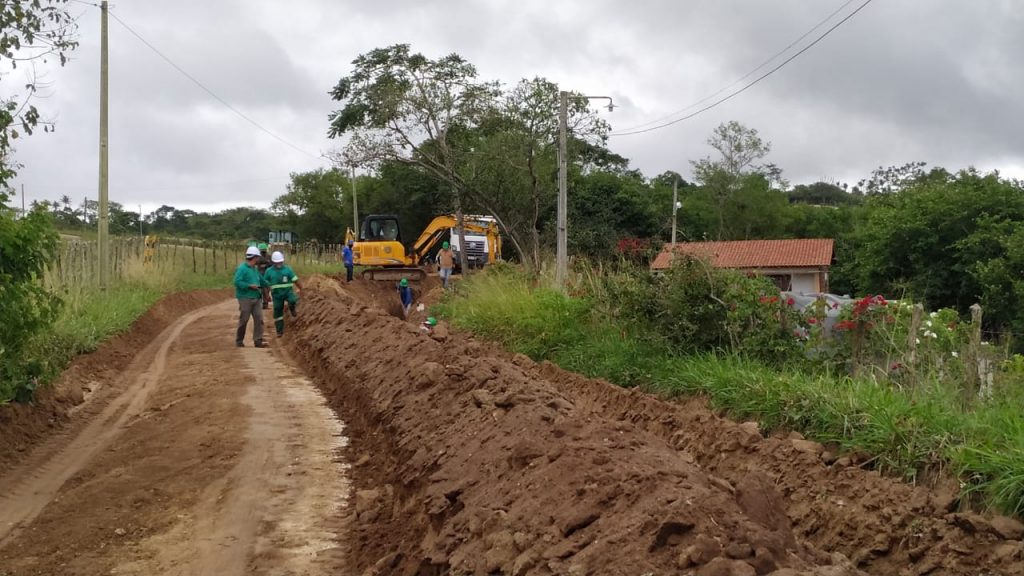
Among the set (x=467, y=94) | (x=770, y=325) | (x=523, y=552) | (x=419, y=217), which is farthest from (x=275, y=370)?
(x=419, y=217)

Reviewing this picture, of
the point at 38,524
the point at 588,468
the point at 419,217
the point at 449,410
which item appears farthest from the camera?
the point at 419,217

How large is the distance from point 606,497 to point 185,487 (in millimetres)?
4024

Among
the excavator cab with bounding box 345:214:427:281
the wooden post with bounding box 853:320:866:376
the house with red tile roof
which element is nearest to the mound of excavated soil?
the wooden post with bounding box 853:320:866:376

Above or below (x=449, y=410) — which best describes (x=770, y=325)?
above

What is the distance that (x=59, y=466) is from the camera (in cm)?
819

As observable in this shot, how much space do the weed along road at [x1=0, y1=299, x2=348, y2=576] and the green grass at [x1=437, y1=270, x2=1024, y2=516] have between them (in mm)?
3733

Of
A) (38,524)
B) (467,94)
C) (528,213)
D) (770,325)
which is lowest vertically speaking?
(38,524)

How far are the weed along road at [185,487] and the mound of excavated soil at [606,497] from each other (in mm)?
438

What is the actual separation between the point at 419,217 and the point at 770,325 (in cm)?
4821

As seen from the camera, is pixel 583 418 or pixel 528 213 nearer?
pixel 583 418

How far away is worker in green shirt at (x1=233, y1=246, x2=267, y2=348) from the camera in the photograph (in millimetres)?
15867

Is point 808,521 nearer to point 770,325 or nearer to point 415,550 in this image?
point 415,550

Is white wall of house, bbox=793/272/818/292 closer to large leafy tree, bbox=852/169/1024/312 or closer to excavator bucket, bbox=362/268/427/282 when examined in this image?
large leafy tree, bbox=852/169/1024/312

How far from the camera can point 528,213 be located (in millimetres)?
30125
